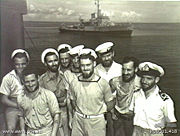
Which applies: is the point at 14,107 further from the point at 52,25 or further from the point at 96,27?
the point at 96,27

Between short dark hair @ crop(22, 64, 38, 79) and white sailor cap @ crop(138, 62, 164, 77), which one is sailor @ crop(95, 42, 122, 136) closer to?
white sailor cap @ crop(138, 62, 164, 77)

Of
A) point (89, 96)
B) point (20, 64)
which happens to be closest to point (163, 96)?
point (89, 96)

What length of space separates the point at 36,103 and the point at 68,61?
34 centimetres

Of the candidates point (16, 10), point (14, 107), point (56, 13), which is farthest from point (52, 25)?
point (14, 107)

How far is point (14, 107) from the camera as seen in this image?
1.62 meters

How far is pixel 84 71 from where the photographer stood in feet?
5.21

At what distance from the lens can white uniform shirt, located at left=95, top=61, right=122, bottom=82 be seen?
1.60 m

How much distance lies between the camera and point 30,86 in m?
1.59

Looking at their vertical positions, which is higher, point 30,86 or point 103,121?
point 30,86

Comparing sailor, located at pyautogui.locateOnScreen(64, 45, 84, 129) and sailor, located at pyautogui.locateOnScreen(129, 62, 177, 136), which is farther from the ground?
sailor, located at pyautogui.locateOnScreen(64, 45, 84, 129)

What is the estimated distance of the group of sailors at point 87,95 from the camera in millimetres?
1586

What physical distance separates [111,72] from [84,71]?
0.58 feet

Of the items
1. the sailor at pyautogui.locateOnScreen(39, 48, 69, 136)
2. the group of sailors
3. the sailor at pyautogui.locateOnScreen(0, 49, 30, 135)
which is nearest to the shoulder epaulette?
the group of sailors

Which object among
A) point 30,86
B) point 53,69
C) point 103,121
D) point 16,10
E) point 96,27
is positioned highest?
point 16,10
